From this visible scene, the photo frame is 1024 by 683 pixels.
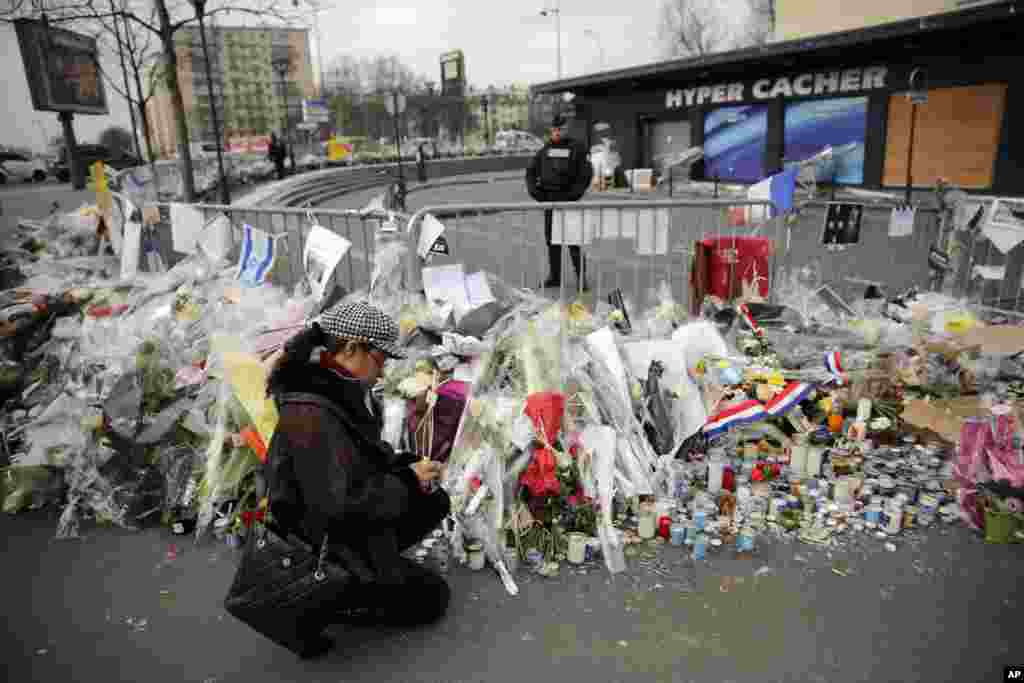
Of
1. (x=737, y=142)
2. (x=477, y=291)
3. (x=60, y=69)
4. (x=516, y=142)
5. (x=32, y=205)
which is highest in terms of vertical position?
(x=60, y=69)

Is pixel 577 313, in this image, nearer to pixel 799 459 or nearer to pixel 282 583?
pixel 799 459

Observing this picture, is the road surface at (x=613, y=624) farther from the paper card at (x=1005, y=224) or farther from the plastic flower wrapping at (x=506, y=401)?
the paper card at (x=1005, y=224)

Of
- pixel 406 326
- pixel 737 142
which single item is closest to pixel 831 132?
pixel 737 142

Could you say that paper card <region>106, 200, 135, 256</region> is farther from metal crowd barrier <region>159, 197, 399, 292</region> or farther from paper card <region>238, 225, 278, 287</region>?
paper card <region>238, 225, 278, 287</region>

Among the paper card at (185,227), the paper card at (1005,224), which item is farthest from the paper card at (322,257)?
the paper card at (1005,224)

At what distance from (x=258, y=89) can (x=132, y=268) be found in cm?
9828

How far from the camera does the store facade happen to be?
15.0 m

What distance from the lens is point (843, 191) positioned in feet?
60.8

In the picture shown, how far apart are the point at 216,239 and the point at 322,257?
211 centimetres

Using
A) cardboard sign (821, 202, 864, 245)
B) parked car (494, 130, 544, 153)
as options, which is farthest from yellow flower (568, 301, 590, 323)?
parked car (494, 130, 544, 153)

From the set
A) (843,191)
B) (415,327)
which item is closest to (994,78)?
(843,191)

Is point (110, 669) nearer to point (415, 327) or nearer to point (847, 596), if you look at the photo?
point (415, 327)

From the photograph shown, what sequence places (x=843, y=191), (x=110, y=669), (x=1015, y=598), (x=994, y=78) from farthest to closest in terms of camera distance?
1. (x=843, y=191)
2. (x=994, y=78)
3. (x=1015, y=598)
4. (x=110, y=669)

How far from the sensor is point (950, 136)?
53.5 feet
